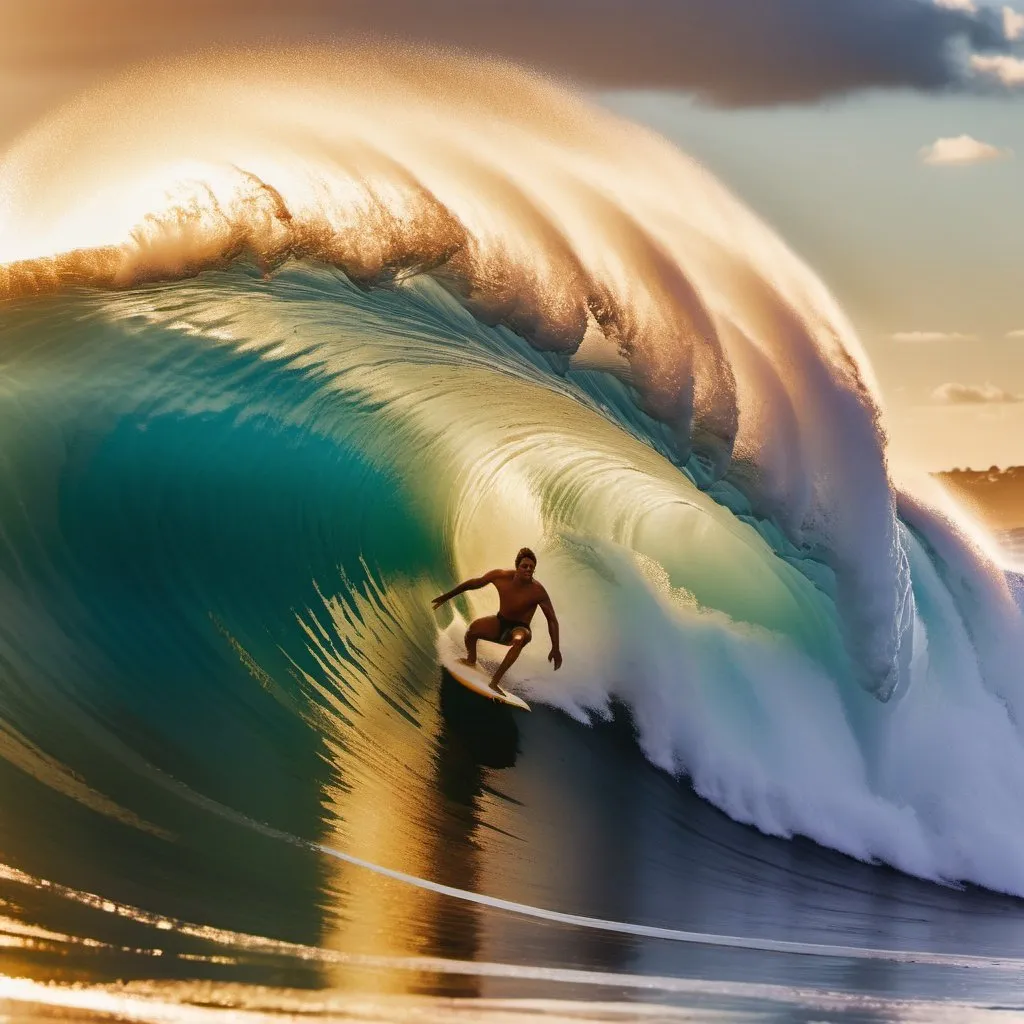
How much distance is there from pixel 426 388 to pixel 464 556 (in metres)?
1.44

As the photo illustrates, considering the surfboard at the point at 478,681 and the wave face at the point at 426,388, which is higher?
the wave face at the point at 426,388

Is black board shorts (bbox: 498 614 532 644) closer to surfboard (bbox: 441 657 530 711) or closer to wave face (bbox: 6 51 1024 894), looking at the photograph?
surfboard (bbox: 441 657 530 711)

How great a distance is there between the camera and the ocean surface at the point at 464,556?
19.7ft

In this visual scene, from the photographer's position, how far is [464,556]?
11484 millimetres

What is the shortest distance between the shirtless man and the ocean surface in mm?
380

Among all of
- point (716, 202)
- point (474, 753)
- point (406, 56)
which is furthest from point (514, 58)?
point (474, 753)

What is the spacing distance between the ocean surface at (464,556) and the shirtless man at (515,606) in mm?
380

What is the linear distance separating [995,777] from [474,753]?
122 inches

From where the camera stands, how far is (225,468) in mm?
9367

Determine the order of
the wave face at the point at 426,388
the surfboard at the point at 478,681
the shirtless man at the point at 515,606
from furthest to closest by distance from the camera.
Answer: the surfboard at the point at 478,681, the shirtless man at the point at 515,606, the wave face at the point at 426,388

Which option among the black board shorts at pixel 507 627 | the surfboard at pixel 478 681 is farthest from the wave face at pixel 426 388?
the black board shorts at pixel 507 627

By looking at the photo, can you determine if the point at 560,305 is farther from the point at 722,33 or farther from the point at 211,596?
the point at 722,33

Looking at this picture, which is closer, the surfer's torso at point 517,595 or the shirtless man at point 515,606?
the shirtless man at point 515,606

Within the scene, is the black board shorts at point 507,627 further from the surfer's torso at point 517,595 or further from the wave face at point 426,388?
the wave face at point 426,388
